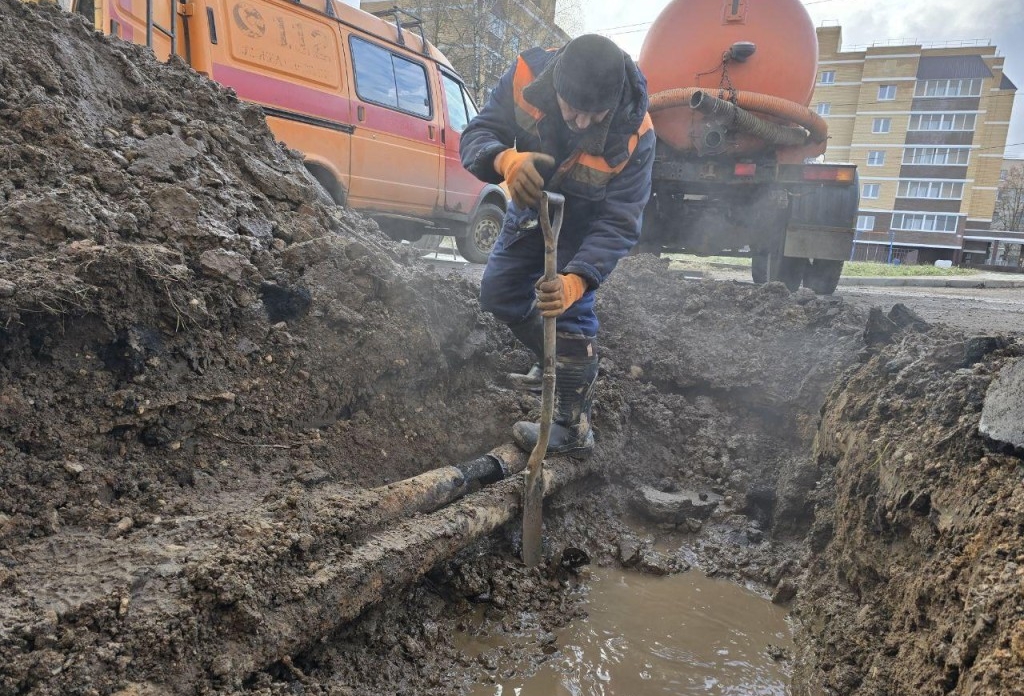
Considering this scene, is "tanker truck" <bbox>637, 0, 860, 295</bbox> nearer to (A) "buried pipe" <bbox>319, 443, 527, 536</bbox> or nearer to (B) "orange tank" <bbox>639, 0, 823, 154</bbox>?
(B) "orange tank" <bbox>639, 0, 823, 154</bbox>

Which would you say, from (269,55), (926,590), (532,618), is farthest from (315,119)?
(926,590)

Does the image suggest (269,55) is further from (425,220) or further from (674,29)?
(674,29)

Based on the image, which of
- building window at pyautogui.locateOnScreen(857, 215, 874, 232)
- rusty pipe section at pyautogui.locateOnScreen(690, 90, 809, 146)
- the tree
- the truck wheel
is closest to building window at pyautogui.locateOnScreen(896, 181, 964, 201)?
building window at pyautogui.locateOnScreen(857, 215, 874, 232)

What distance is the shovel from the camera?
2.27 meters

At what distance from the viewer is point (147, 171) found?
104 inches

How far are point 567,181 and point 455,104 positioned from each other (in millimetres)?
4910

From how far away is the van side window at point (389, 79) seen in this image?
576 centimetres

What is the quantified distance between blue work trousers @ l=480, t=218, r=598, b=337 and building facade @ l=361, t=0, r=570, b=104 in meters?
14.4

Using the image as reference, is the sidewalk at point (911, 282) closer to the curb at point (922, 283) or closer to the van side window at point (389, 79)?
the curb at point (922, 283)

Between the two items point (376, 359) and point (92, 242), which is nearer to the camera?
Result: point (92, 242)

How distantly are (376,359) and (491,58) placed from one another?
1583 centimetres

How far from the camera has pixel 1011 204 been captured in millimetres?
42344

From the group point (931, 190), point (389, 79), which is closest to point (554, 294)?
point (389, 79)

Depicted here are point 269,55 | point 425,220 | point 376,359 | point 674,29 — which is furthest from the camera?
point 425,220
